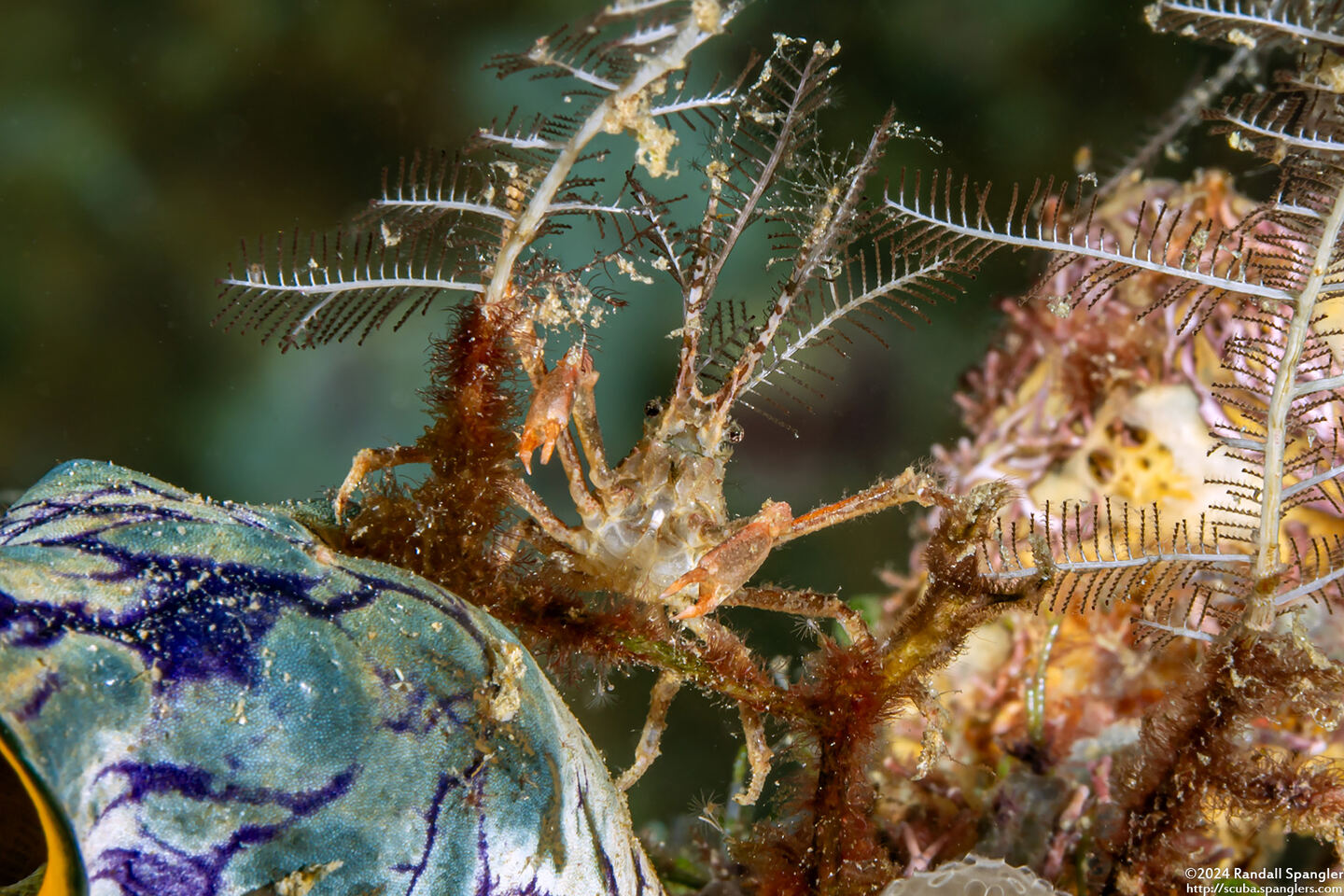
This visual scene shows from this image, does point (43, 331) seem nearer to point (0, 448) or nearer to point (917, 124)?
point (0, 448)

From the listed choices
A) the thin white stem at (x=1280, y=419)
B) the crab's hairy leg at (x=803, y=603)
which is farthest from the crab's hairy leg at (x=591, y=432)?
the thin white stem at (x=1280, y=419)

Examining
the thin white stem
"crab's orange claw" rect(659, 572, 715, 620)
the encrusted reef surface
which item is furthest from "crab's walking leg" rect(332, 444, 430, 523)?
the thin white stem

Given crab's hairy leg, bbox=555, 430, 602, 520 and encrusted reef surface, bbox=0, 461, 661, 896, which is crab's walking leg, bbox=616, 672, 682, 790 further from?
encrusted reef surface, bbox=0, 461, 661, 896

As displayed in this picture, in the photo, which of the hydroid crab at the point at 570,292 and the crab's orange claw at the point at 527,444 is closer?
the hydroid crab at the point at 570,292

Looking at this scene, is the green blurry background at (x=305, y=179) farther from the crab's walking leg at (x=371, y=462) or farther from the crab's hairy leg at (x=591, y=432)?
the crab's walking leg at (x=371, y=462)

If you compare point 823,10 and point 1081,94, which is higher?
point 823,10

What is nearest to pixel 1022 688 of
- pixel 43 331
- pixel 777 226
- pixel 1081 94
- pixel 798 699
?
pixel 798 699

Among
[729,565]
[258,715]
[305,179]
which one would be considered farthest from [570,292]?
[305,179]
